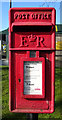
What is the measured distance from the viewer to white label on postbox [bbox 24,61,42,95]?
1512mm

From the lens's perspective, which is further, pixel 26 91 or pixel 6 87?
pixel 6 87

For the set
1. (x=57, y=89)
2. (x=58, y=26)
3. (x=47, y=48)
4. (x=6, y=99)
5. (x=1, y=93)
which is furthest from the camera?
(x=58, y=26)

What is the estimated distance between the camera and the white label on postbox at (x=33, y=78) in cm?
151

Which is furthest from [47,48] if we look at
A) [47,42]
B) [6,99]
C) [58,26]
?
[58,26]

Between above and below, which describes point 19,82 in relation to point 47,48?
below

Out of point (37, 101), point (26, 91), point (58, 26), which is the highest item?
point (58, 26)

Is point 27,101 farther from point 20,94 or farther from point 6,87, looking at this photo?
point 6,87

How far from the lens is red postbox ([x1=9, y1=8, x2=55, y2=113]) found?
4.90 feet

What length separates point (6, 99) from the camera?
3.46 m

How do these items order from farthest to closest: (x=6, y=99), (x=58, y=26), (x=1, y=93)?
(x=58, y=26)
(x=1, y=93)
(x=6, y=99)

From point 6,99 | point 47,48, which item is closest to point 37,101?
point 47,48

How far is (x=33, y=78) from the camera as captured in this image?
60.0 inches

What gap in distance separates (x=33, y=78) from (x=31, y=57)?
25 cm

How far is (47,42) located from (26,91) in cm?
62
